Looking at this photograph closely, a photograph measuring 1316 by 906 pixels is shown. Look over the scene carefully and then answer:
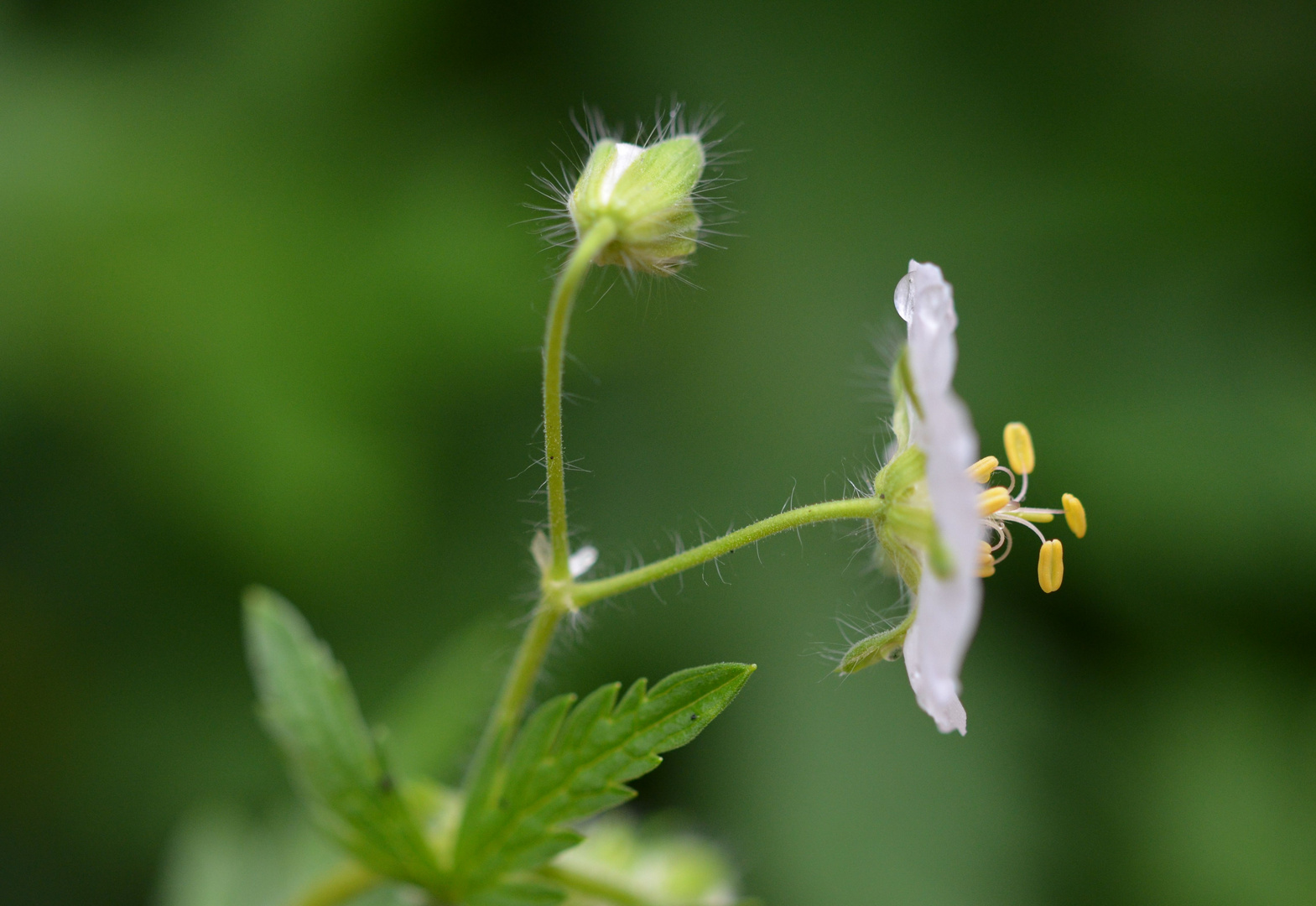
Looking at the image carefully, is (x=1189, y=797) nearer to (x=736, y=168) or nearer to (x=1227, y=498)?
(x=1227, y=498)

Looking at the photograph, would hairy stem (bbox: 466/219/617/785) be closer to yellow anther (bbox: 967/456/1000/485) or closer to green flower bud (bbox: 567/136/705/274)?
green flower bud (bbox: 567/136/705/274)

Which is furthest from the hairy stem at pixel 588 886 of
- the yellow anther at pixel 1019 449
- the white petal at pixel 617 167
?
the white petal at pixel 617 167

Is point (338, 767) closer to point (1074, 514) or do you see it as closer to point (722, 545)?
point (722, 545)

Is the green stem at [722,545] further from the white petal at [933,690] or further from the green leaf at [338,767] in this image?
the green leaf at [338,767]

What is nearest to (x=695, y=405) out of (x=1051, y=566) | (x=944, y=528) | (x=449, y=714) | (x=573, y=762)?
(x=449, y=714)

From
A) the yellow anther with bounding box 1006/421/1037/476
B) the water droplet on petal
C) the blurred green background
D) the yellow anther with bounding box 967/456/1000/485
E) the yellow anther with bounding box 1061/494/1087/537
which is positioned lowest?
the yellow anther with bounding box 1061/494/1087/537

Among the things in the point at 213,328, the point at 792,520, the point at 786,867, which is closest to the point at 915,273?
the point at 792,520

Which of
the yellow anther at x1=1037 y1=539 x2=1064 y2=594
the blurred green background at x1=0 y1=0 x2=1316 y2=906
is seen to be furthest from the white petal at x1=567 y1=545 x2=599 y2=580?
the blurred green background at x1=0 y1=0 x2=1316 y2=906
